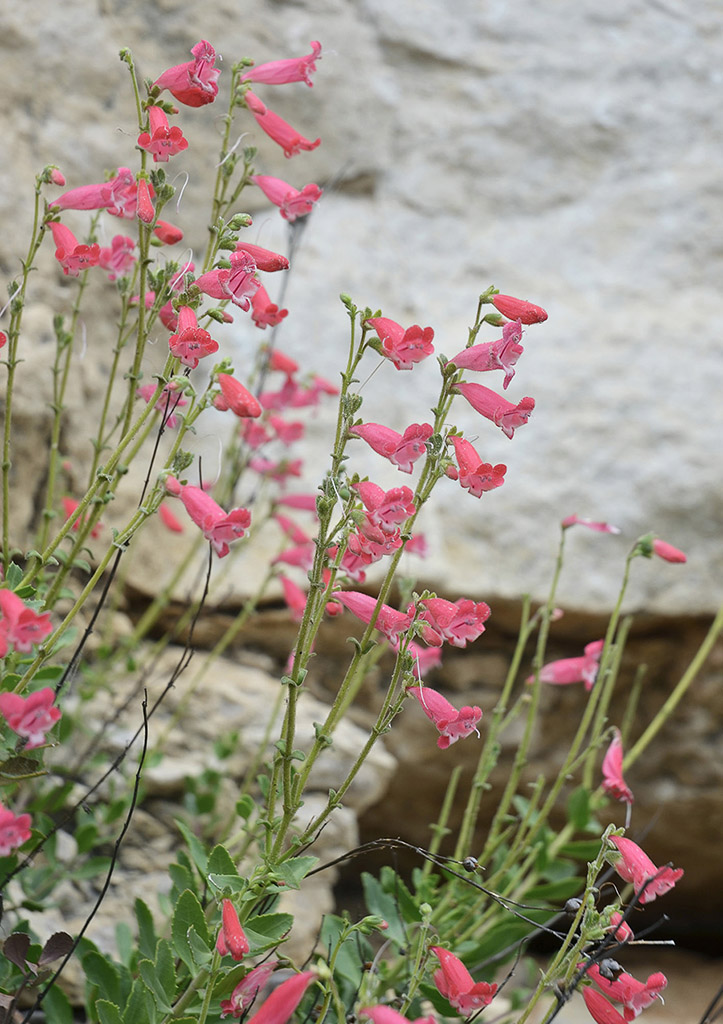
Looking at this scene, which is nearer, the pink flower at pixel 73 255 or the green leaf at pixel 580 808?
the pink flower at pixel 73 255

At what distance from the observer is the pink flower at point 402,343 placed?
1.26 m

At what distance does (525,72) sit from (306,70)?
7.28 ft

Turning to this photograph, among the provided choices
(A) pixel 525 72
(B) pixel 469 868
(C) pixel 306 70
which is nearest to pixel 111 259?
(C) pixel 306 70

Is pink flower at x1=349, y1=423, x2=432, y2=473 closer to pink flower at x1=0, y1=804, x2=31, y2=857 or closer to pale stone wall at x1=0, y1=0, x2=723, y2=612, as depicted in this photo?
pink flower at x1=0, y1=804, x2=31, y2=857

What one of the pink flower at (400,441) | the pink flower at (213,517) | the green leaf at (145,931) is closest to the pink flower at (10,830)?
the pink flower at (213,517)

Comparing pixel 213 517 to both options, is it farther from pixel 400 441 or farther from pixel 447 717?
pixel 447 717

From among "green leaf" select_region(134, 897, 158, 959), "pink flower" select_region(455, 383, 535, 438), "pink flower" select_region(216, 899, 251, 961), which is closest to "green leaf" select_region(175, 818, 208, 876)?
"green leaf" select_region(134, 897, 158, 959)

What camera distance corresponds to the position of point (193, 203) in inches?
127

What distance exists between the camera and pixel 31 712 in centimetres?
114

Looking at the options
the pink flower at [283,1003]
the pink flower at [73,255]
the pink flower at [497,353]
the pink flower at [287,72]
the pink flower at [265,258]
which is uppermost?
the pink flower at [287,72]

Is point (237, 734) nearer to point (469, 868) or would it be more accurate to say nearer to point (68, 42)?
point (469, 868)

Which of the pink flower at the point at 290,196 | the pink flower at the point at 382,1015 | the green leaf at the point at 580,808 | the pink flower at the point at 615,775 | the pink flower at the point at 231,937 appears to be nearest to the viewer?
the pink flower at the point at 382,1015

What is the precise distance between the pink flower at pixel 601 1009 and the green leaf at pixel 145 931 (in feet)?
2.52

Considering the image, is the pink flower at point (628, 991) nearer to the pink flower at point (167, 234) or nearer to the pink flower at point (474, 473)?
the pink flower at point (474, 473)
